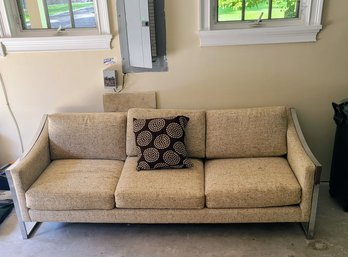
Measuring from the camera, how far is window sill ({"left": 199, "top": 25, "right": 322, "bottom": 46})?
2.43 metres

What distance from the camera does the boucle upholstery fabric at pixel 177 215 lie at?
2.10 metres

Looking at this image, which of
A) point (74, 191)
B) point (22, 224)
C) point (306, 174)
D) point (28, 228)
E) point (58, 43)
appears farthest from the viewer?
point (58, 43)

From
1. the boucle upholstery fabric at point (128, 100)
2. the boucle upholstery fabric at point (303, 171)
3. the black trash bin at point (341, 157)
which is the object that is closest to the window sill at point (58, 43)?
Result: the boucle upholstery fabric at point (128, 100)

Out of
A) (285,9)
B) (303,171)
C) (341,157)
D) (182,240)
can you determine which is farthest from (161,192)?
(285,9)

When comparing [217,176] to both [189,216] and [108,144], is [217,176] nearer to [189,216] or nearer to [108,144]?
[189,216]

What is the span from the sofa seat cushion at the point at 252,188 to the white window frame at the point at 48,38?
137 centimetres

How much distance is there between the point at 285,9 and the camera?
8.30ft

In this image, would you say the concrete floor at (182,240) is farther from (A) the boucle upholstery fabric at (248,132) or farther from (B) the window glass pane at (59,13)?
(B) the window glass pane at (59,13)

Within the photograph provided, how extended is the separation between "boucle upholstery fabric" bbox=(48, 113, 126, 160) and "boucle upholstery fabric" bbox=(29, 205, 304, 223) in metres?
0.52

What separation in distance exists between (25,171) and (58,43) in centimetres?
105

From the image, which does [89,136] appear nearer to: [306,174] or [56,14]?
[56,14]

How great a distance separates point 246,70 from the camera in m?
2.59

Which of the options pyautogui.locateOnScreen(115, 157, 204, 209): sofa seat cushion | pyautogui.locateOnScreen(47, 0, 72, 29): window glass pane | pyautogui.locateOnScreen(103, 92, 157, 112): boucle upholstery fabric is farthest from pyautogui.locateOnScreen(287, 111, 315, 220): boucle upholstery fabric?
pyautogui.locateOnScreen(47, 0, 72, 29): window glass pane

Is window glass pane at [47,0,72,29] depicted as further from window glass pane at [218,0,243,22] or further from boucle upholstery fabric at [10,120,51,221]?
window glass pane at [218,0,243,22]
